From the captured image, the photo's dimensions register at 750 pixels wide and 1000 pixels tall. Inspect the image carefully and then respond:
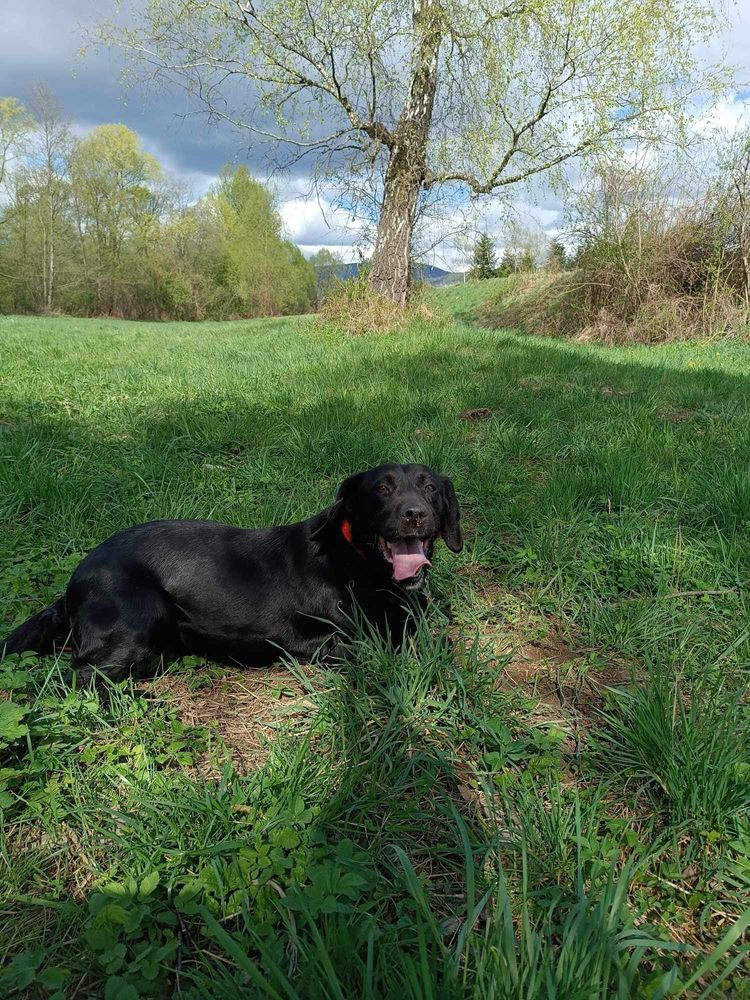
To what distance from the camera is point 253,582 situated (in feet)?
8.48

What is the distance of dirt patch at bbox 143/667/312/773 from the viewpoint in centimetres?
211

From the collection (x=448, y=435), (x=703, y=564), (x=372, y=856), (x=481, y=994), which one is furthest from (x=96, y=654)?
(x=448, y=435)

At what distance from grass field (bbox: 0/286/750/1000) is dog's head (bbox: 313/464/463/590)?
13.3 inches

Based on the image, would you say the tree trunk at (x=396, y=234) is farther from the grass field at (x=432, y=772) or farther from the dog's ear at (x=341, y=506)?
the dog's ear at (x=341, y=506)

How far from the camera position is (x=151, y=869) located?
1506mm

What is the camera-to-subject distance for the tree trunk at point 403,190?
10844mm

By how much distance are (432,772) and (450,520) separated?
1.31 m

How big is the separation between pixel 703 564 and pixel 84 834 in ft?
9.79

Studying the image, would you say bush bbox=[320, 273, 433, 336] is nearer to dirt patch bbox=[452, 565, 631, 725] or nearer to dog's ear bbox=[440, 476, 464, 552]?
dog's ear bbox=[440, 476, 464, 552]

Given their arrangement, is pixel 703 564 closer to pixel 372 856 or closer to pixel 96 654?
pixel 372 856

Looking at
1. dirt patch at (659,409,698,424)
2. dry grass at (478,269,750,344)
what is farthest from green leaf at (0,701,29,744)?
dry grass at (478,269,750,344)

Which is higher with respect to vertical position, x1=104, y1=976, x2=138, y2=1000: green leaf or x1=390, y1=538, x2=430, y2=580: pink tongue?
x1=390, y1=538, x2=430, y2=580: pink tongue

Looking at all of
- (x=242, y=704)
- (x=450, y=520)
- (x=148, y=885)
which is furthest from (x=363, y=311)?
(x=148, y=885)

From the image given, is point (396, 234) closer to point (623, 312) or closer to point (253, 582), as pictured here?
point (623, 312)
